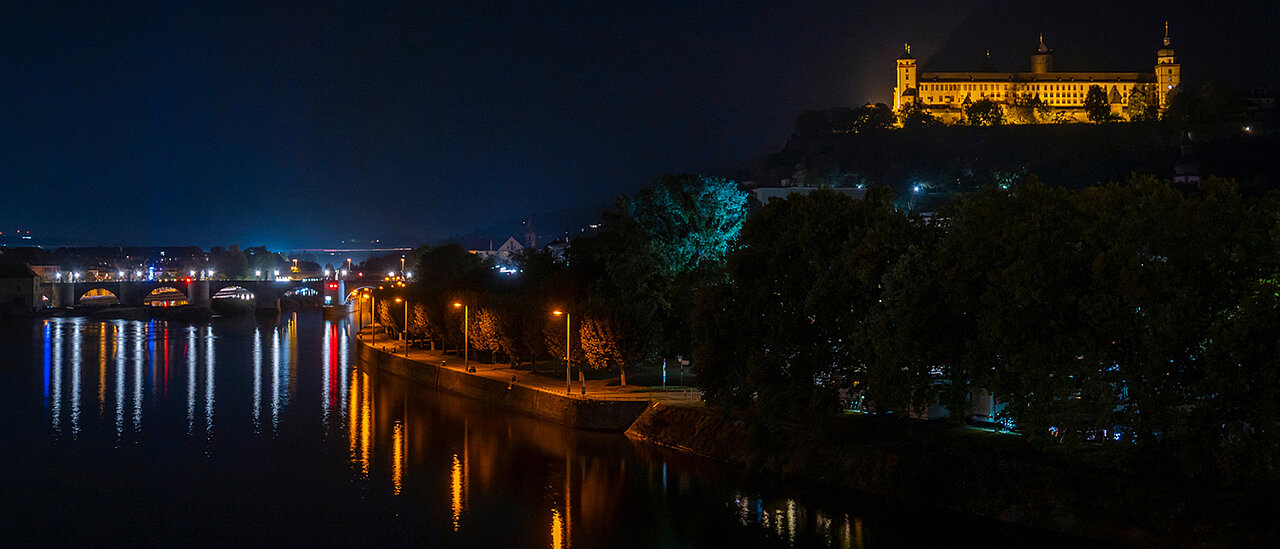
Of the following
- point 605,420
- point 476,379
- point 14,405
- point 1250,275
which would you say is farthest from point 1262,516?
point 14,405

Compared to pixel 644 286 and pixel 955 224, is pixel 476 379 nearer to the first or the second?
pixel 644 286

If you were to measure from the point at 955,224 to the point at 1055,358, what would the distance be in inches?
150

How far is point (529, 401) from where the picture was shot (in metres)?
33.8

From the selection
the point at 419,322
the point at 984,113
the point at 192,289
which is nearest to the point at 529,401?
the point at 419,322

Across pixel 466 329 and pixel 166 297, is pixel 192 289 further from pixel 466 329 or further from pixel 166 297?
pixel 466 329

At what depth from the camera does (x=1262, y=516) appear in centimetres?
1709

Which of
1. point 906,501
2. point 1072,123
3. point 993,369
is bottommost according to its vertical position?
point 906,501

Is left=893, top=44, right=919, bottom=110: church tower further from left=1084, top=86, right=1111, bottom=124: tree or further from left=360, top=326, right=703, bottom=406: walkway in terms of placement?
left=360, top=326, right=703, bottom=406: walkway

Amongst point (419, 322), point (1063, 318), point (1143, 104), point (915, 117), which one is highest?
point (1143, 104)

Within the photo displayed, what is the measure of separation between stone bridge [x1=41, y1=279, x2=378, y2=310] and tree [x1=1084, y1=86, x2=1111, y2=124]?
80.5 meters

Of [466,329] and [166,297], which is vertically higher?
[166,297]

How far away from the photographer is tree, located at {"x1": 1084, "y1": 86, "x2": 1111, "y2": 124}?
118338mm

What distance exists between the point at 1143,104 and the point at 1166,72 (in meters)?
7.91

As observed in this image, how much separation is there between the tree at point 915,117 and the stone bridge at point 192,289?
61.1 m
